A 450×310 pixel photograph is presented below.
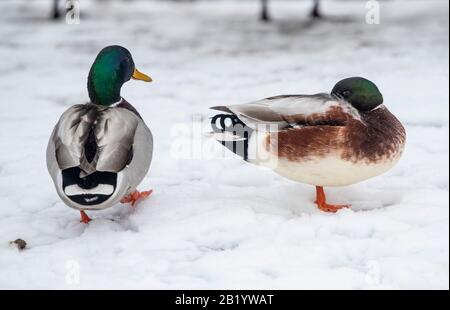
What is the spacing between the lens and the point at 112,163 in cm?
331

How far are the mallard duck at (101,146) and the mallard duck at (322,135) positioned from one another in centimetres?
47

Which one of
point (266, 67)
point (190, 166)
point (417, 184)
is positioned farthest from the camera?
point (266, 67)

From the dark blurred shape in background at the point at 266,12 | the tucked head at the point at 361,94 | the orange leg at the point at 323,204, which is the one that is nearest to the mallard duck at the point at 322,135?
the tucked head at the point at 361,94

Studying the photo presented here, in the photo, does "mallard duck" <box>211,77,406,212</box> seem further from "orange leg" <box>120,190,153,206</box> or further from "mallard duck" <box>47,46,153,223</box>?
"orange leg" <box>120,190,153,206</box>

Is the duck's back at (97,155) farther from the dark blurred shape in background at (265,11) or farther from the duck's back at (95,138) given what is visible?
the dark blurred shape in background at (265,11)

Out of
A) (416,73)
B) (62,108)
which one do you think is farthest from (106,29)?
(416,73)

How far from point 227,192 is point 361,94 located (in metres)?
0.97

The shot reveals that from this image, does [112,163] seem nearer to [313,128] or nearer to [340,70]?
[313,128]

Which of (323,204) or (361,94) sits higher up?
(361,94)

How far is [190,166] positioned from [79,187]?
4.73 ft

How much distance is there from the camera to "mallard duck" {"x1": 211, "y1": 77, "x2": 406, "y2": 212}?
3504 mm

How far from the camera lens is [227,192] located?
4.11 meters

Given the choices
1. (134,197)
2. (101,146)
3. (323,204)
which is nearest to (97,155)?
(101,146)

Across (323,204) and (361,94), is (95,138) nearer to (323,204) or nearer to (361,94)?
(323,204)
